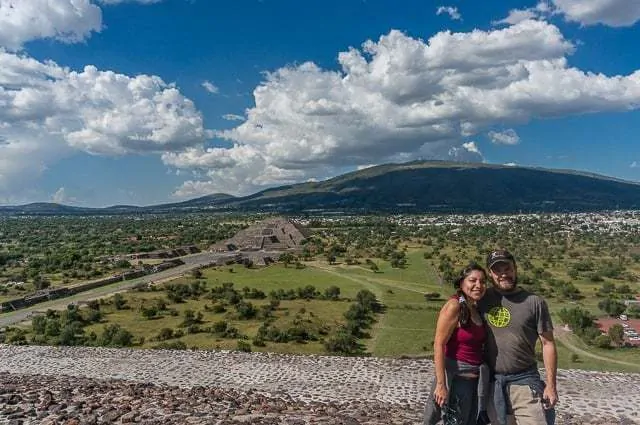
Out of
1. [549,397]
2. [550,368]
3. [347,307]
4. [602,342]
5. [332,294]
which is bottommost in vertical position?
[347,307]

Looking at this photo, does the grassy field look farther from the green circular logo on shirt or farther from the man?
the green circular logo on shirt

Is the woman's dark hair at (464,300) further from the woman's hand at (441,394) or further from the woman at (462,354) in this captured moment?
the woman's hand at (441,394)

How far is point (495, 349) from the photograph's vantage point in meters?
4.44

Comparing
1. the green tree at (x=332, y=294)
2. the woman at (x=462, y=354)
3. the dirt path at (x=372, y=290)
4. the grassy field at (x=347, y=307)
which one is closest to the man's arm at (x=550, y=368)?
the woman at (x=462, y=354)

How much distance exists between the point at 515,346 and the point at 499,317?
0.28 meters

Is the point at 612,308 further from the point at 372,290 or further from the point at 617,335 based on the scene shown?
the point at 372,290

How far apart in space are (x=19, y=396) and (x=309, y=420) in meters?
5.36

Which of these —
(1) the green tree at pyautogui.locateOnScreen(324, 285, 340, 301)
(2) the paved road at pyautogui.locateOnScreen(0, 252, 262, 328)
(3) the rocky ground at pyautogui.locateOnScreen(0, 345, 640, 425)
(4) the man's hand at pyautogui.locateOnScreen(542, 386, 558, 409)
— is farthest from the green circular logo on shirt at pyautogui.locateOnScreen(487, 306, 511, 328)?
(2) the paved road at pyautogui.locateOnScreen(0, 252, 262, 328)

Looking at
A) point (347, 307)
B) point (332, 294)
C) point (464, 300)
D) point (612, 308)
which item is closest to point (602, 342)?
point (612, 308)

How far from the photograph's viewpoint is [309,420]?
8.23m

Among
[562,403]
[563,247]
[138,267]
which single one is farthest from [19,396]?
[563,247]

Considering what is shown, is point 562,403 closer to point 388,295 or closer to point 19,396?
point 19,396

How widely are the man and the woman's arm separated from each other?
0.31 m

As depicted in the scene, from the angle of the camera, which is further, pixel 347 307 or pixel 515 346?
pixel 347 307
